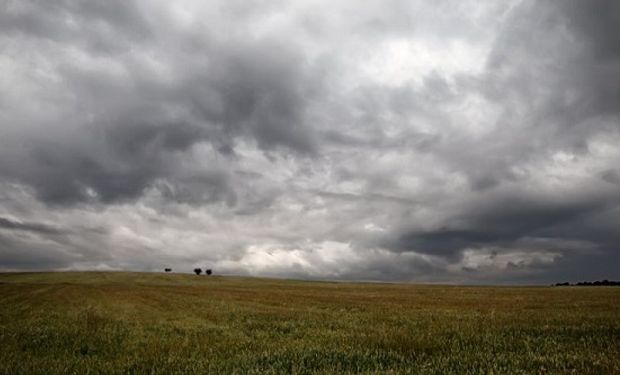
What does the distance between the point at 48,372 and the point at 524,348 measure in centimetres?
1157

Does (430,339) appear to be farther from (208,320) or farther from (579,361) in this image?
(208,320)

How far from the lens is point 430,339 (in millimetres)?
13797

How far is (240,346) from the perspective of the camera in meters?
14.1

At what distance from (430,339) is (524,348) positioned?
2.65 metres

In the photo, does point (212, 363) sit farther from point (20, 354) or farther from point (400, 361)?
point (20, 354)

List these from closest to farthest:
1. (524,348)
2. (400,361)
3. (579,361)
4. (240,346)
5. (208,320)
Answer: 1. (579,361)
2. (400,361)
3. (524,348)
4. (240,346)
5. (208,320)

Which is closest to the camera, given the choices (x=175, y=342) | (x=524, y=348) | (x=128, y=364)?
(x=128, y=364)

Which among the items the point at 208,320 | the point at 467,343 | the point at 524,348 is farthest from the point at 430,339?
the point at 208,320

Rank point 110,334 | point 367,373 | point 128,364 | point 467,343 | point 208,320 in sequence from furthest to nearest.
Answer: point 208,320 < point 110,334 < point 467,343 < point 128,364 < point 367,373

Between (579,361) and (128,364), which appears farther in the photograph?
(128,364)

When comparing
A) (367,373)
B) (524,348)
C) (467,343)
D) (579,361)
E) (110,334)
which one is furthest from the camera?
(110,334)

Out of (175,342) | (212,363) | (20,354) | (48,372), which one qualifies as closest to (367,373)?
(212,363)

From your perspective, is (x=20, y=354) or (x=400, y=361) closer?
(x=400, y=361)

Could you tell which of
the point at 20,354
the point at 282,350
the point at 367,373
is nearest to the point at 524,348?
the point at 367,373
